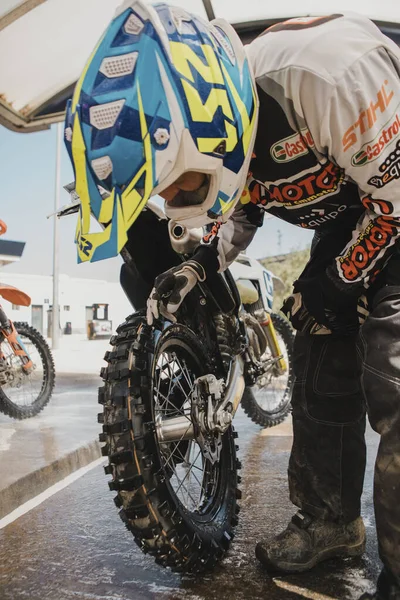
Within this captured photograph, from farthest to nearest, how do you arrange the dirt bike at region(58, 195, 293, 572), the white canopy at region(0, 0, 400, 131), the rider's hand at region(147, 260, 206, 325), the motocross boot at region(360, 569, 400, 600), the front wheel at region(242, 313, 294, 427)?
the white canopy at region(0, 0, 400, 131)
the front wheel at region(242, 313, 294, 427)
the rider's hand at region(147, 260, 206, 325)
the dirt bike at region(58, 195, 293, 572)
the motocross boot at region(360, 569, 400, 600)

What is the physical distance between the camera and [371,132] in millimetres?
1404

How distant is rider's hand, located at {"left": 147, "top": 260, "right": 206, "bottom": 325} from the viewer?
1803 mm

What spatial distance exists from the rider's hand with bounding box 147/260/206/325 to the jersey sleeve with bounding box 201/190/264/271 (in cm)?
18

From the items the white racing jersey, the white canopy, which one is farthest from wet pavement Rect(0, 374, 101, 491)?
the white canopy

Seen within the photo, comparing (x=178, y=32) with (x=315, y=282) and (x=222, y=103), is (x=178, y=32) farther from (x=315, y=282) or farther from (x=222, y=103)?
(x=315, y=282)

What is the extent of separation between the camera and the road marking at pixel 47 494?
7.95 feet

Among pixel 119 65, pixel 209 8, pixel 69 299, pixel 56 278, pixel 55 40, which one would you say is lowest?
pixel 119 65

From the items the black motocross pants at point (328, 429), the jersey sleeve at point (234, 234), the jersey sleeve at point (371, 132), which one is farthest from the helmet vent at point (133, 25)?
the black motocross pants at point (328, 429)

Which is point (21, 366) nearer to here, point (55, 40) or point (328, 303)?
point (55, 40)

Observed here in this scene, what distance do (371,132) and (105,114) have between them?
65 cm

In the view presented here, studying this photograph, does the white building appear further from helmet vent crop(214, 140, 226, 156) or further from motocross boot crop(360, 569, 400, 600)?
helmet vent crop(214, 140, 226, 156)

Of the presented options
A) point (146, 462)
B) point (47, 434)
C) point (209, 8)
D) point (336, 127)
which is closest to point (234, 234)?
point (336, 127)

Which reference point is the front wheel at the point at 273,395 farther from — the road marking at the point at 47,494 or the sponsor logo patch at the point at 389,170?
the sponsor logo patch at the point at 389,170

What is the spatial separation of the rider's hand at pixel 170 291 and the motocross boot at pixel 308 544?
82cm
